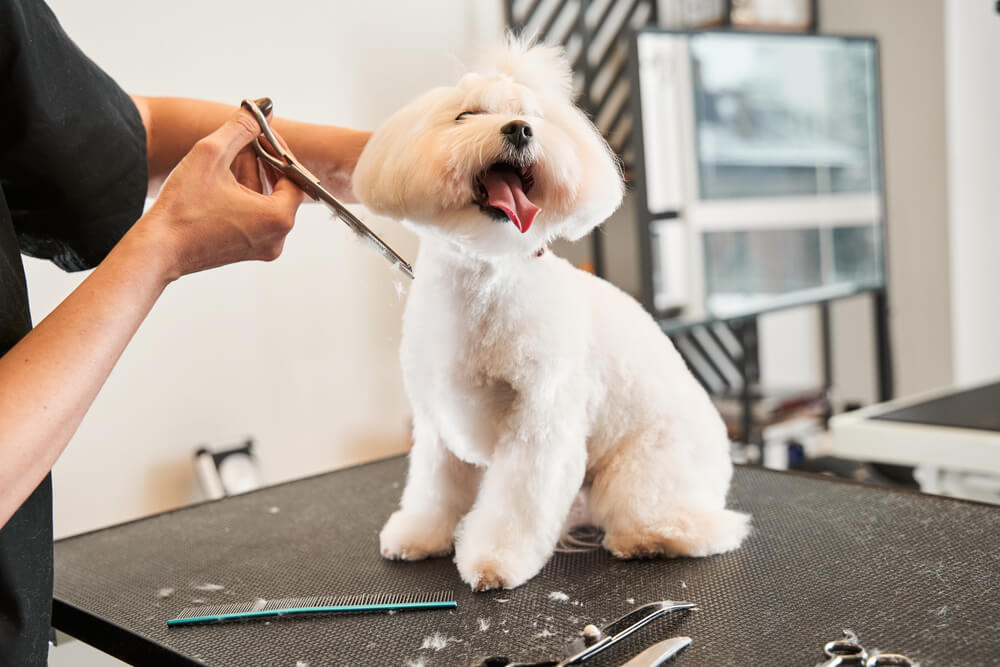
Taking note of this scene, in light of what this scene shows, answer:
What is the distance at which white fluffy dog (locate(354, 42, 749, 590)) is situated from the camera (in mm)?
843

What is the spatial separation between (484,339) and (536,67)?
0.94 feet

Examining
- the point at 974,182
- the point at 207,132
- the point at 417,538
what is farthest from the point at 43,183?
the point at 974,182

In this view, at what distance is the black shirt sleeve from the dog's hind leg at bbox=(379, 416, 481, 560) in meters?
0.39

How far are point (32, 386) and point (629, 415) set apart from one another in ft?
2.01

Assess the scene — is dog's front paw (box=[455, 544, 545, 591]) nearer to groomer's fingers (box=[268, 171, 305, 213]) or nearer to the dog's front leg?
the dog's front leg

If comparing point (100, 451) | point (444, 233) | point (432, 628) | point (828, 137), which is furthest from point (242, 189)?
point (828, 137)

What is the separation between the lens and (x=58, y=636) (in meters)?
1.04

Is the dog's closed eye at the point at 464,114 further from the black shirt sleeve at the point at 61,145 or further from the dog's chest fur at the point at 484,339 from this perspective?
Answer: the black shirt sleeve at the point at 61,145

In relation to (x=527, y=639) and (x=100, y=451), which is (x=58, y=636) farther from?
(x=100, y=451)

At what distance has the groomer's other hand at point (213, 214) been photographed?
0.69m

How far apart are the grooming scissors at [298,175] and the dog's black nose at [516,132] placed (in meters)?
0.15

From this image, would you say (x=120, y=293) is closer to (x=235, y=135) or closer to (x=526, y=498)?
(x=235, y=135)

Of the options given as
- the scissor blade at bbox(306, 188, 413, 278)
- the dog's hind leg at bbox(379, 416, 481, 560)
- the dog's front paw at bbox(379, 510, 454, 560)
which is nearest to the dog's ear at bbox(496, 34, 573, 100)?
the scissor blade at bbox(306, 188, 413, 278)

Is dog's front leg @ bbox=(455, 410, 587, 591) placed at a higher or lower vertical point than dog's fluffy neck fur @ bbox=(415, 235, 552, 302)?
lower
